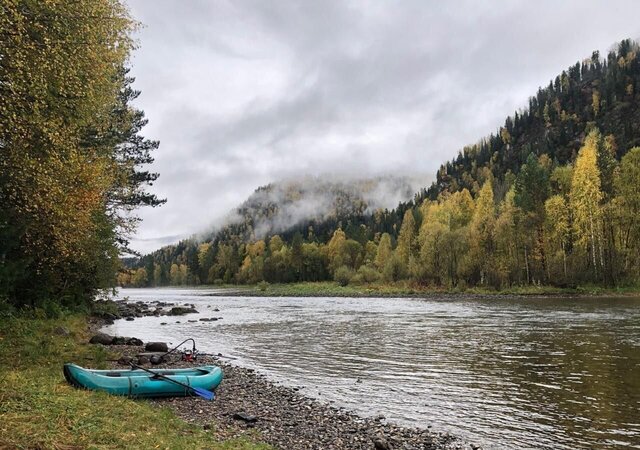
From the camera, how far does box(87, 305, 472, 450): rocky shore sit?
1112 centimetres

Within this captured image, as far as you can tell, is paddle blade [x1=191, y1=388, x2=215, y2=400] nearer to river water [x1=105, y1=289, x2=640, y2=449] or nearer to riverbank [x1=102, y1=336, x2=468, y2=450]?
riverbank [x1=102, y1=336, x2=468, y2=450]

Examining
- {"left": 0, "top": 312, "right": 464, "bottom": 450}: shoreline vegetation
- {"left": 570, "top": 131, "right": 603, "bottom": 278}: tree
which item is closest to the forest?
{"left": 0, "top": 312, "right": 464, "bottom": 450}: shoreline vegetation

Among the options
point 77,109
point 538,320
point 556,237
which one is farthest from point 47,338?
point 556,237

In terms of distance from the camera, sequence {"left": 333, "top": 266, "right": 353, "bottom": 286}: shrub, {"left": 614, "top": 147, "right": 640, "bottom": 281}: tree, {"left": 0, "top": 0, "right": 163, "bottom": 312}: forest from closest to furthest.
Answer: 1. {"left": 0, "top": 0, "right": 163, "bottom": 312}: forest
2. {"left": 614, "top": 147, "right": 640, "bottom": 281}: tree
3. {"left": 333, "top": 266, "right": 353, "bottom": 286}: shrub

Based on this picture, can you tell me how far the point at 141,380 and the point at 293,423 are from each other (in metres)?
4.72

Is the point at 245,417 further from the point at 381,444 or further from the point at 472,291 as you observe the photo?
the point at 472,291

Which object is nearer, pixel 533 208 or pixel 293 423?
pixel 293 423

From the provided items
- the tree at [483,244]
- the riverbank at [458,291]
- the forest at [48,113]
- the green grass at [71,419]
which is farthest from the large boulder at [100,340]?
the tree at [483,244]

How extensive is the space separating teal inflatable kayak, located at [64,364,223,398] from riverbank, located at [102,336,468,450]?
0.38 metres

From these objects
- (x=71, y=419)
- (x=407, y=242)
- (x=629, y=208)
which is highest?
(x=629, y=208)

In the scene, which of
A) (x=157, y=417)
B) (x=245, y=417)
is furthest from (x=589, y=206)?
(x=157, y=417)

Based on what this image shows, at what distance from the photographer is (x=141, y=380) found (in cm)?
1338

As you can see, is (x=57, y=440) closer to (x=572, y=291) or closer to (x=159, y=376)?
(x=159, y=376)

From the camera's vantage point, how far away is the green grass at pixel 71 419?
7609mm
